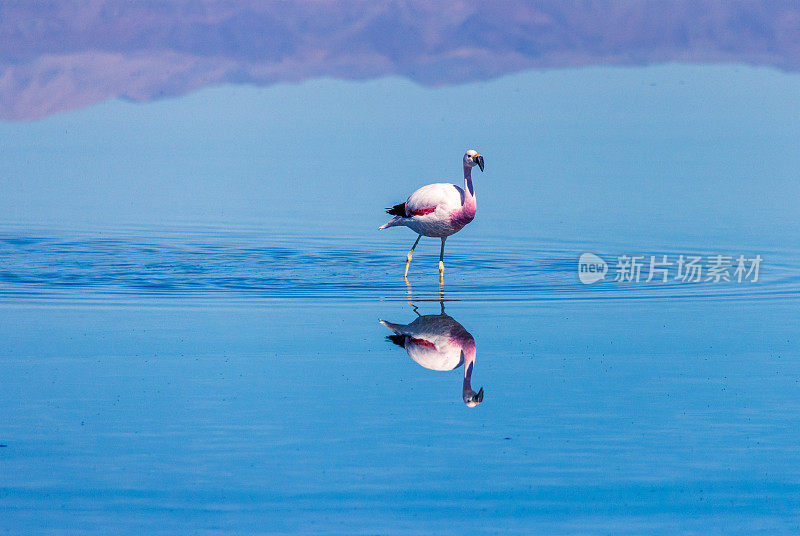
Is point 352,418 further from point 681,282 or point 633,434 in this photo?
point 681,282

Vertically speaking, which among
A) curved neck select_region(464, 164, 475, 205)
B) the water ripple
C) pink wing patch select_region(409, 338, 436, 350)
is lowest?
pink wing patch select_region(409, 338, 436, 350)

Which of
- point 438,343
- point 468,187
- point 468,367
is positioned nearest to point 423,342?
point 438,343

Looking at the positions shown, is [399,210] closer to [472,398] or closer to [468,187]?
[468,187]

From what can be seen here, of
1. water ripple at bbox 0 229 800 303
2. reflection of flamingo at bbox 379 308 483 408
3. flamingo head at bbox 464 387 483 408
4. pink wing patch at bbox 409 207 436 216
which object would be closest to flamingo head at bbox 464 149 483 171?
pink wing patch at bbox 409 207 436 216

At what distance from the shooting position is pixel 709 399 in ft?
30.0

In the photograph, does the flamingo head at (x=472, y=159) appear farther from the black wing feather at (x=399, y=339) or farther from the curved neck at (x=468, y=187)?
the black wing feather at (x=399, y=339)

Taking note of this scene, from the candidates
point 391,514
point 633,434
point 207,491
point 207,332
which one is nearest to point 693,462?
point 633,434

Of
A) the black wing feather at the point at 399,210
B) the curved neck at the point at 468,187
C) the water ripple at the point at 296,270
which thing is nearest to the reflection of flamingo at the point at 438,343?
the water ripple at the point at 296,270

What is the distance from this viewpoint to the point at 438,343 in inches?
429

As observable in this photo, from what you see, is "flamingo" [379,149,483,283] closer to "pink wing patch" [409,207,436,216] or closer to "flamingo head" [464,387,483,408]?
"pink wing patch" [409,207,436,216]

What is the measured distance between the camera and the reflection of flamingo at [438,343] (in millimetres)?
10164

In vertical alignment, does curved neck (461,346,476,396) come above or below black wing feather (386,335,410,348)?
below

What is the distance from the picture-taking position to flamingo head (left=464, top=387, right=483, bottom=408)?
351 inches

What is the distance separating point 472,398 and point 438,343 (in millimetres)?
1893
